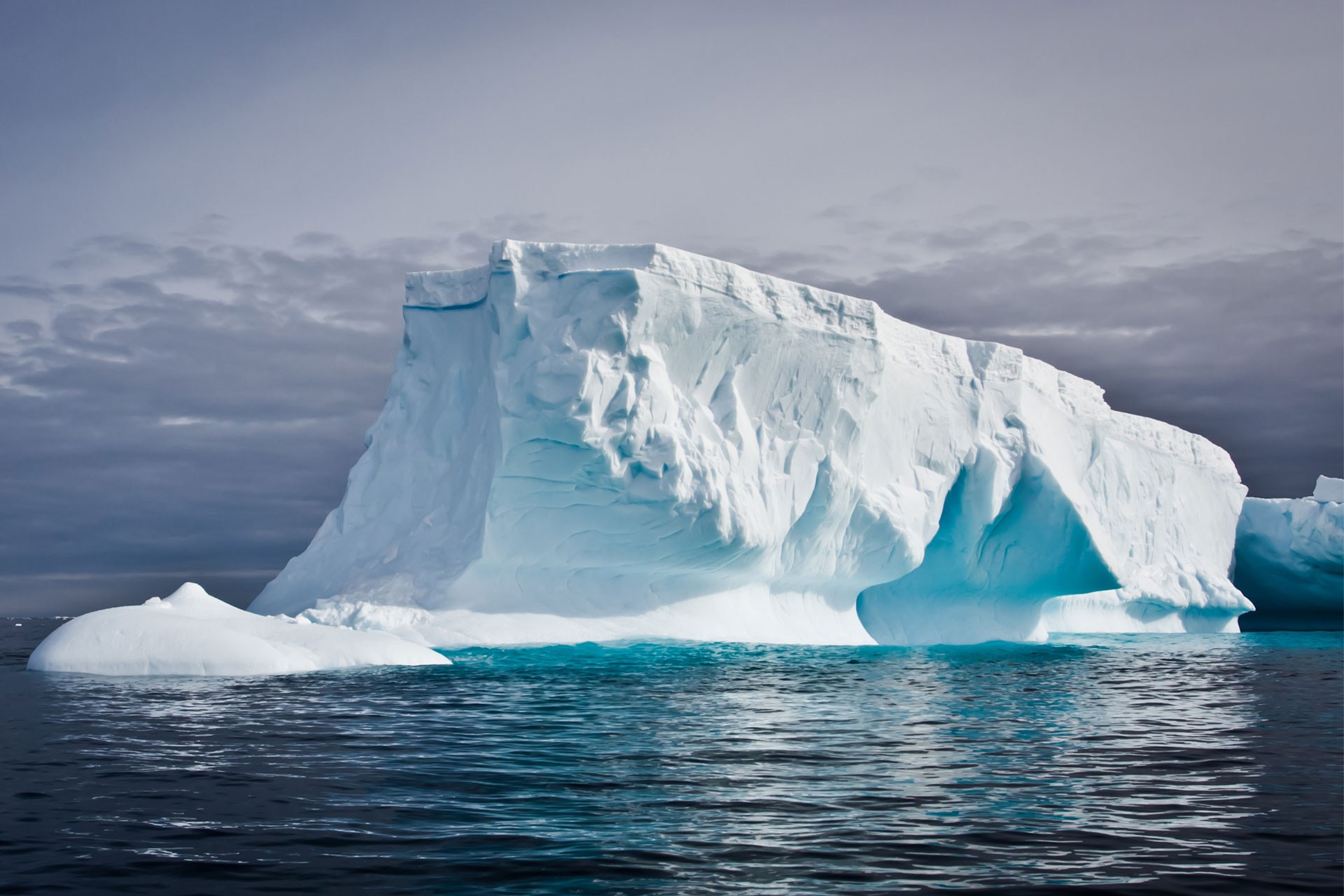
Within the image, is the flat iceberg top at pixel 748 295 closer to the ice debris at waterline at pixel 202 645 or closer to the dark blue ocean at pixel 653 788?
the ice debris at waterline at pixel 202 645

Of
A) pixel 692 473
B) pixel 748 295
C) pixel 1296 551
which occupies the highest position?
pixel 748 295

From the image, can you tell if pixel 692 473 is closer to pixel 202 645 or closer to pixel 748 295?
pixel 748 295

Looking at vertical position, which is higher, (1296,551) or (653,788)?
(1296,551)

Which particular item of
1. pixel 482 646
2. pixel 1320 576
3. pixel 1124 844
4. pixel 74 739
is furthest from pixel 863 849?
pixel 1320 576

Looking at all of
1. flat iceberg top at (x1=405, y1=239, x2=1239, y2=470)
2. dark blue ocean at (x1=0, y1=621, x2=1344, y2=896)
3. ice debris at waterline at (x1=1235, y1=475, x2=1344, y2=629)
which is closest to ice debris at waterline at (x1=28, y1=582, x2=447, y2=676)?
dark blue ocean at (x1=0, y1=621, x2=1344, y2=896)

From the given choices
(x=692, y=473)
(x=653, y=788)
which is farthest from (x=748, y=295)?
(x=653, y=788)

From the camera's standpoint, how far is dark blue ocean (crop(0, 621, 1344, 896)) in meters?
4.23

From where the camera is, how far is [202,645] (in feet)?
37.6

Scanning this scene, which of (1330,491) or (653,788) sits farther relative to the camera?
(1330,491)

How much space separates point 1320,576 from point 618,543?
22845 mm

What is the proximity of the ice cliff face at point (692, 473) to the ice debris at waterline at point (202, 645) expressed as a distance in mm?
1866

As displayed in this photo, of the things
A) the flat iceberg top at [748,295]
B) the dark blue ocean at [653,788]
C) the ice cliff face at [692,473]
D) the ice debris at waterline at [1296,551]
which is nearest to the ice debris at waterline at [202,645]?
the dark blue ocean at [653,788]

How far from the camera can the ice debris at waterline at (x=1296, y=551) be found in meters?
27.7

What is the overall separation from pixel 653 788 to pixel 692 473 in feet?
32.1
